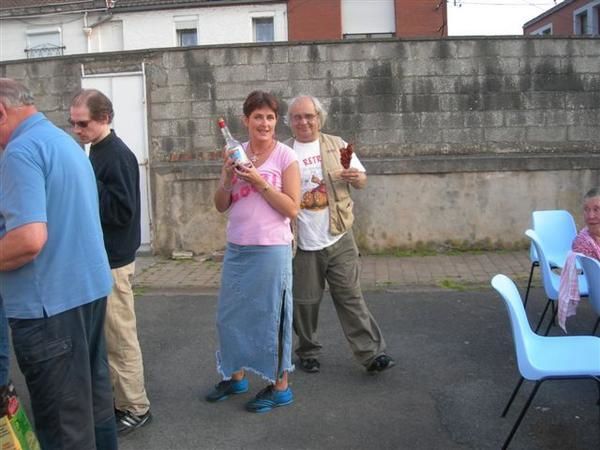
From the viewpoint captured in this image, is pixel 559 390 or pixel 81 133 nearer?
pixel 81 133

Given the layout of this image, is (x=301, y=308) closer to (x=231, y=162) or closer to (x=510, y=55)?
(x=231, y=162)

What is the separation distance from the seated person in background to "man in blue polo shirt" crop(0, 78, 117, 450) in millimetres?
2756

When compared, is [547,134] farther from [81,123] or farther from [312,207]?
[81,123]

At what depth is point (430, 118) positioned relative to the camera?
791 centimetres

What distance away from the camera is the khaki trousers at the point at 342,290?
4.11 m

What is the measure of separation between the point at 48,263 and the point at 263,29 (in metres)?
18.6

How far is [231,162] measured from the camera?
3.34m

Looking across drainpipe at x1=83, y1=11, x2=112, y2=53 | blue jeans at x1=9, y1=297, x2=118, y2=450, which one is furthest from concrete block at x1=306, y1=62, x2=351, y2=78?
drainpipe at x1=83, y1=11, x2=112, y2=53

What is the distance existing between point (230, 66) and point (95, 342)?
5.76m

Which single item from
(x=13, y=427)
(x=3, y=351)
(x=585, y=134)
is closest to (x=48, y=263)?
(x=13, y=427)

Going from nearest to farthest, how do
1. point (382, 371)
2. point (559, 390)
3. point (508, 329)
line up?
point (559, 390) < point (382, 371) < point (508, 329)

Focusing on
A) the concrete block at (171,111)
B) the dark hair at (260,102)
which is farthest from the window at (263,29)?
the dark hair at (260,102)

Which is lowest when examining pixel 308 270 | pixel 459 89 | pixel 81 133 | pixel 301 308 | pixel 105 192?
pixel 301 308

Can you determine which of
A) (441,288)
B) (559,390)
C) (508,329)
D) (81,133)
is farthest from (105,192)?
(441,288)
